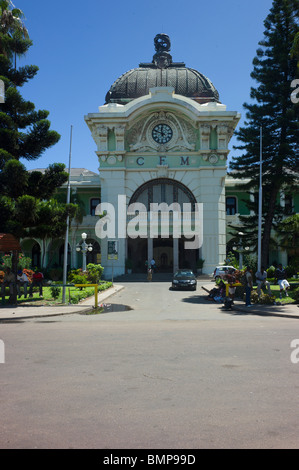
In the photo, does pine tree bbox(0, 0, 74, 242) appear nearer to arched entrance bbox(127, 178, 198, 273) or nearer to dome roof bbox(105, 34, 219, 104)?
arched entrance bbox(127, 178, 198, 273)

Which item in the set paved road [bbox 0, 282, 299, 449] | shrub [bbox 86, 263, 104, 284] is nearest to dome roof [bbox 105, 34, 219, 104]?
shrub [bbox 86, 263, 104, 284]

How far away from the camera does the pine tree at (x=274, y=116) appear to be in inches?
1155

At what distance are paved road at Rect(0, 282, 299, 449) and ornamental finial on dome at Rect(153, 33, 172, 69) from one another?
146 ft

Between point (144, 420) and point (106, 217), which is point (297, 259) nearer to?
point (144, 420)

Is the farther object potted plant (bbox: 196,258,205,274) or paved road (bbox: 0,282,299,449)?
potted plant (bbox: 196,258,205,274)

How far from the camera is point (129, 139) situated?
43875 millimetres

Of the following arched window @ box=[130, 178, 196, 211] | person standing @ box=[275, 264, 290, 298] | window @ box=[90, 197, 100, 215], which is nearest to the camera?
person standing @ box=[275, 264, 290, 298]

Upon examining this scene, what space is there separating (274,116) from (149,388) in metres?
28.5

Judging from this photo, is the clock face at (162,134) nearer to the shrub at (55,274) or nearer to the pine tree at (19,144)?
the shrub at (55,274)

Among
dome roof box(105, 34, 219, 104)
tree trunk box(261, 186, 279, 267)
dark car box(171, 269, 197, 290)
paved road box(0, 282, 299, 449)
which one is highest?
dome roof box(105, 34, 219, 104)

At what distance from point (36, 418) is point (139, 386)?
5.94 ft

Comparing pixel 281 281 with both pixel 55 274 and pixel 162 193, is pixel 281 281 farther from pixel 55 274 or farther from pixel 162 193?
pixel 162 193

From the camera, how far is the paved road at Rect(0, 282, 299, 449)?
4.78m
